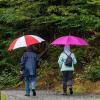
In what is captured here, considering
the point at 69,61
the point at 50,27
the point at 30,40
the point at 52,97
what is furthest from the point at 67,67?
the point at 50,27

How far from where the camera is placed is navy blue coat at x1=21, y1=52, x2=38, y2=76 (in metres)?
16.9

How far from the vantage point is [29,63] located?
666 inches

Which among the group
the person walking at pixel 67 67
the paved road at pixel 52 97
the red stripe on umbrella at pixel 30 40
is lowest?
the paved road at pixel 52 97

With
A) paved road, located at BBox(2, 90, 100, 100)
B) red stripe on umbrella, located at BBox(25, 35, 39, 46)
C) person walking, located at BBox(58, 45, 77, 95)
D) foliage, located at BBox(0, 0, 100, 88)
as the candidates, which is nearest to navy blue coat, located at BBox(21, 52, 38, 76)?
red stripe on umbrella, located at BBox(25, 35, 39, 46)

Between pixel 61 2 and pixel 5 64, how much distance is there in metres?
4.15

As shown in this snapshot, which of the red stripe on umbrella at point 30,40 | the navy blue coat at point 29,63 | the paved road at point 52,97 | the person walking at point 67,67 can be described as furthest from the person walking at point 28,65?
the person walking at point 67,67

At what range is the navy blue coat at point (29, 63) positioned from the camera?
55.5 ft

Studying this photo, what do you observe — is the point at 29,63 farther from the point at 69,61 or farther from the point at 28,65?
the point at 69,61

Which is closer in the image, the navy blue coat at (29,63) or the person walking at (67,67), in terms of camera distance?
the navy blue coat at (29,63)

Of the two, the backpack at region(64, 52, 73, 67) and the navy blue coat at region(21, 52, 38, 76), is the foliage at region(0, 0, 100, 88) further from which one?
the navy blue coat at region(21, 52, 38, 76)

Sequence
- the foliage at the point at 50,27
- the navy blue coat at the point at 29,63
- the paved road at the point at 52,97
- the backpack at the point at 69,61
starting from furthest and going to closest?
the foliage at the point at 50,27
the backpack at the point at 69,61
the navy blue coat at the point at 29,63
the paved road at the point at 52,97

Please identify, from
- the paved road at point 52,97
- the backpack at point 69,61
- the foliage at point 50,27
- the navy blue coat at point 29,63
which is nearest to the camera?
the paved road at point 52,97

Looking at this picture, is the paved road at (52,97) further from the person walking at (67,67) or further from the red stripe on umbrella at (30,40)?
the red stripe on umbrella at (30,40)

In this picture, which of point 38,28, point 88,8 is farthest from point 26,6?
point 88,8
